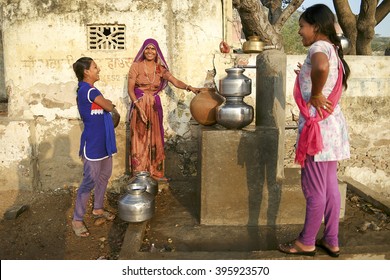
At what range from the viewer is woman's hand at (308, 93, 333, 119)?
250 centimetres

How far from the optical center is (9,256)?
3.64m

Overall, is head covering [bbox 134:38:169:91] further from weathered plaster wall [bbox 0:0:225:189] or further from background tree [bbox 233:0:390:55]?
background tree [bbox 233:0:390:55]

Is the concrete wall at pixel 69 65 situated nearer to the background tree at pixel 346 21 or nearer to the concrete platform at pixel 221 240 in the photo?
the concrete platform at pixel 221 240

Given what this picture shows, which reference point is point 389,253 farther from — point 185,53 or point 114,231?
point 185,53

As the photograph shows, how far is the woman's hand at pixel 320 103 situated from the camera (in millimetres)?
2502

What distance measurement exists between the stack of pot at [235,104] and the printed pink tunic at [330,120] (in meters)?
0.82

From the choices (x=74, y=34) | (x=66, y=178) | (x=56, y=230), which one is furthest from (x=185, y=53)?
(x=56, y=230)

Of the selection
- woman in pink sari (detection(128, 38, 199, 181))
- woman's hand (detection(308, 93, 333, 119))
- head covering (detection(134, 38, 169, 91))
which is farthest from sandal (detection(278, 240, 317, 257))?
head covering (detection(134, 38, 169, 91))

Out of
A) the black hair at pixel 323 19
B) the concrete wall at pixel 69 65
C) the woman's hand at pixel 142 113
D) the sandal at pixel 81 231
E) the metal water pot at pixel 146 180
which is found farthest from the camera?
the concrete wall at pixel 69 65

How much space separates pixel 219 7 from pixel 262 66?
5.88ft

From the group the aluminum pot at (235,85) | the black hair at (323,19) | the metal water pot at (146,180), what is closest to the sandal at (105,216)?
the metal water pot at (146,180)

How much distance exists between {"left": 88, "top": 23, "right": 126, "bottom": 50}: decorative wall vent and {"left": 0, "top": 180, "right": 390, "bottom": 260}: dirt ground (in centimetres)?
216

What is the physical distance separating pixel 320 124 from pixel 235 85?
42.1 inches

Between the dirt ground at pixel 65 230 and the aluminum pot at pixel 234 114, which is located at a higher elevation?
the aluminum pot at pixel 234 114
